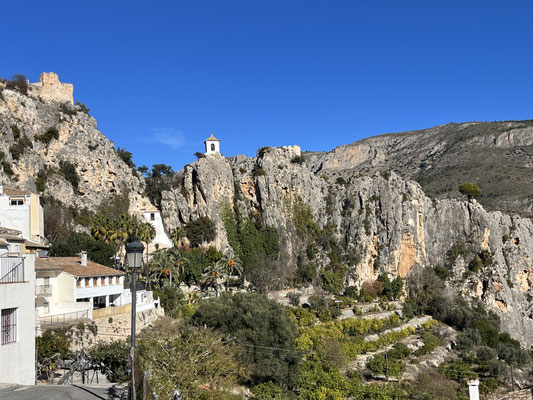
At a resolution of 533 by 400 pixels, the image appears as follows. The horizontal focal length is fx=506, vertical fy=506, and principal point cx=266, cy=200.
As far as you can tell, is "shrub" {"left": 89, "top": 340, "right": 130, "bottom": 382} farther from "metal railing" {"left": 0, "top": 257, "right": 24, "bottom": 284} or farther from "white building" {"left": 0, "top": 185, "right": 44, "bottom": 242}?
"white building" {"left": 0, "top": 185, "right": 44, "bottom": 242}

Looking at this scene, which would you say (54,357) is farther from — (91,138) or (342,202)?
(342,202)

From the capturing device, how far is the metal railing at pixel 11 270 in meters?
13.9

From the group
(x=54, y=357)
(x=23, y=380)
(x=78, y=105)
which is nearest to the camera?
(x=23, y=380)

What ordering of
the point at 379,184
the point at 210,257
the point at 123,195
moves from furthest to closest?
the point at 379,184 → the point at 123,195 → the point at 210,257

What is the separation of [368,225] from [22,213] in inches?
1855

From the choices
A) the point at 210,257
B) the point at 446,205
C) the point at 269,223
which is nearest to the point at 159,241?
the point at 210,257

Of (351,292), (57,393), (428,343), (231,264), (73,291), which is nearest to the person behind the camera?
(57,393)

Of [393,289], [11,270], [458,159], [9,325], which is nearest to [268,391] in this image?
[9,325]

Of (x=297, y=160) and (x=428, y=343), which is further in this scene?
(x=297, y=160)

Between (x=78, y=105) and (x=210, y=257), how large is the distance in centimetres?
3118

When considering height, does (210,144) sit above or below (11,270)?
above

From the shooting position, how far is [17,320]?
1425 centimetres

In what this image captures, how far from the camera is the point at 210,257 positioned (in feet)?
195

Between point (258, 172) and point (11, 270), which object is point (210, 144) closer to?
point (258, 172)
